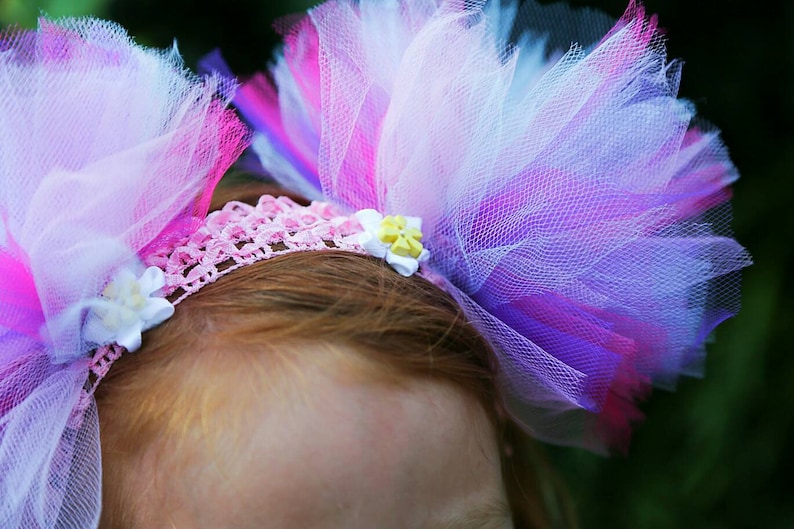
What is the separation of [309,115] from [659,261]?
0.42 m

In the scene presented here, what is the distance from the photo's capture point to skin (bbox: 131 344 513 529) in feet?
2.49

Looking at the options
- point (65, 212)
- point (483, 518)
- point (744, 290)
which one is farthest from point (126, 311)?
point (744, 290)

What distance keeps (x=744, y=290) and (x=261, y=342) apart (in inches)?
38.7

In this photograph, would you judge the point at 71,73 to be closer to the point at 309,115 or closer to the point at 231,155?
the point at 231,155

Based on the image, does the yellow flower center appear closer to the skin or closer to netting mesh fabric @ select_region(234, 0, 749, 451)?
netting mesh fabric @ select_region(234, 0, 749, 451)

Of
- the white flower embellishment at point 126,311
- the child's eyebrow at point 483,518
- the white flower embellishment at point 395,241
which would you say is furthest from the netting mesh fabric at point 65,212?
the child's eyebrow at point 483,518

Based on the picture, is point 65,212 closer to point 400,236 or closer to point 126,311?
point 126,311

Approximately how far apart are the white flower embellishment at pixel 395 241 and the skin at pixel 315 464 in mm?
131

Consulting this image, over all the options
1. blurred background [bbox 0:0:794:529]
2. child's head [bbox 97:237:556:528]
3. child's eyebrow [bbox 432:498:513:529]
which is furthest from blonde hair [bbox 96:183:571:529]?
blurred background [bbox 0:0:794:529]

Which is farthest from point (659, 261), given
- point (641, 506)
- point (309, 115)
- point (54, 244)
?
point (641, 506)

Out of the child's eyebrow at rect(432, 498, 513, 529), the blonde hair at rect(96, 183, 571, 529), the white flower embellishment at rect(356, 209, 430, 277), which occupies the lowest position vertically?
the child's eyebrow at rect(432, 498, 513, 529)

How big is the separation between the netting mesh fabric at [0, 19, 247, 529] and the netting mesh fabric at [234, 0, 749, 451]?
198mm

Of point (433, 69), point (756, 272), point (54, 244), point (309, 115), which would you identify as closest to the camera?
point (54, 244)

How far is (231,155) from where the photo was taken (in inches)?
34.9
